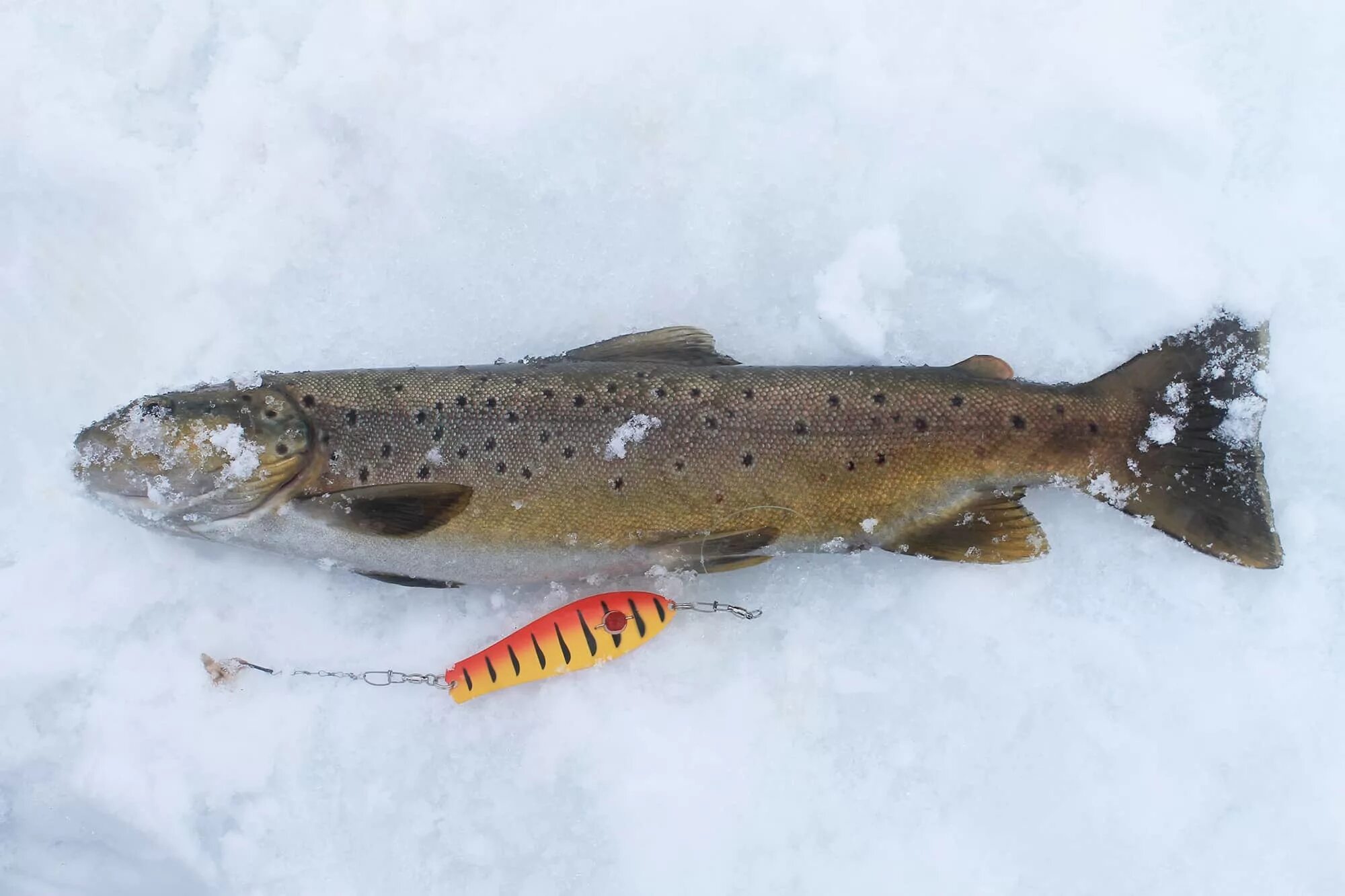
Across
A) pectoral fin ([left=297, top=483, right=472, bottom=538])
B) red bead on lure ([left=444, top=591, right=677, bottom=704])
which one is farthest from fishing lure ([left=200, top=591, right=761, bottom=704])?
pectoral fin ([left=297, top=483, right=472, bottom=538])

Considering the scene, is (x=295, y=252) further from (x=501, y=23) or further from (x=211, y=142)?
(x=501, y=23)

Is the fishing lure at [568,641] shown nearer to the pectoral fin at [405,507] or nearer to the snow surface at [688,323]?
the snow surface at [688,323]

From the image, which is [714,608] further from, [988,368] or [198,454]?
[198,454]

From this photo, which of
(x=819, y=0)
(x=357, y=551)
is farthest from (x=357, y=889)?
(x=819, y=0)

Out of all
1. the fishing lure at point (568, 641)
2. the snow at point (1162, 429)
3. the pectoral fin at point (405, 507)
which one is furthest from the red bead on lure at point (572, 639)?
the snow at point (1162, 429)

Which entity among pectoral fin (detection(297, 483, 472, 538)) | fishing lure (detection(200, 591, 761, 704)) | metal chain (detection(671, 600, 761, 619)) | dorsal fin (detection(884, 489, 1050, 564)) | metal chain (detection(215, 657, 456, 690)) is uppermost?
dorsal fin (detection(884, 489, 1050, 564))

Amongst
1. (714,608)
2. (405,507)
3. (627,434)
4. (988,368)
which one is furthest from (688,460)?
(988,368)

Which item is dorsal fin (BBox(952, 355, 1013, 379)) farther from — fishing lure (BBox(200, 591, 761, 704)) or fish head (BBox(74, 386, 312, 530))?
fish head (BBox(74, 386, 312, 530))
